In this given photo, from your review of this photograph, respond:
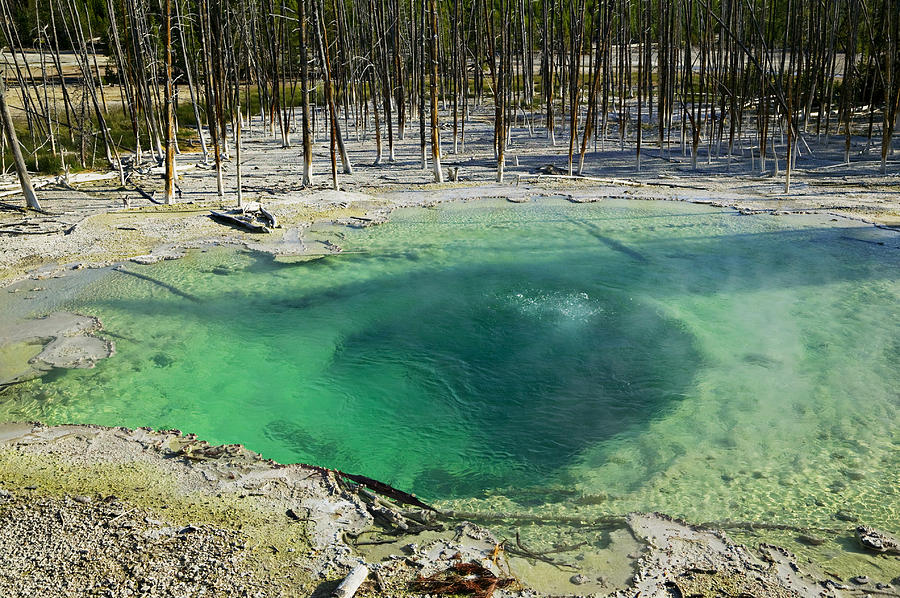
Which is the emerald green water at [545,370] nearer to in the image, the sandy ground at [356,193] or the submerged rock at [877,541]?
the submerged rock at [877,541]

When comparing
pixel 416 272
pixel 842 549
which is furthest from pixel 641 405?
pixel 416 272

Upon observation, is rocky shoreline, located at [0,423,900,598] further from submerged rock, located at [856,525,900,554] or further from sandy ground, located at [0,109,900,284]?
sandy ground, located at [0,109,900,284]

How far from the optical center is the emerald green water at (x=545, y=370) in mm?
5527

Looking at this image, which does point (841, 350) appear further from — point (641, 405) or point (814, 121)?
point (814, 121)

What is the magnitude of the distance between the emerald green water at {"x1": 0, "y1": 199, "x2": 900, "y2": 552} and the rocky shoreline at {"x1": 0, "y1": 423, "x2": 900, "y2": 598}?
0.57 metres

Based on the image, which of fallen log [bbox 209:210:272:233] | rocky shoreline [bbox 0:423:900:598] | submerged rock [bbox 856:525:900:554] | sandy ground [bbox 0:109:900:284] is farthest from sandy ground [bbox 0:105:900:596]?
fallen log [bbox 209:210:272:233]

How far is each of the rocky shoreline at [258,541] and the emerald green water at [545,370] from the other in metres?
0.57

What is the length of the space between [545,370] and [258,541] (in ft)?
12.3

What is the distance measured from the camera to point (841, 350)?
7.62 m

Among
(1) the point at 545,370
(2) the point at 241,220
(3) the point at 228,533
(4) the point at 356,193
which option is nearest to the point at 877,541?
(1) the point at 545,370

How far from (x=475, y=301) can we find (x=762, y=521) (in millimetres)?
5036

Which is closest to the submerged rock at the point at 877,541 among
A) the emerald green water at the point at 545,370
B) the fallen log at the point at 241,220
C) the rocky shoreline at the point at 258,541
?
the rocky shoreline at the point at 258,541

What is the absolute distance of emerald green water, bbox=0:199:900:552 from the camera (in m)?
5.53

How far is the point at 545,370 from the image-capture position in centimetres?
738
